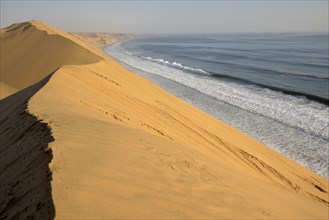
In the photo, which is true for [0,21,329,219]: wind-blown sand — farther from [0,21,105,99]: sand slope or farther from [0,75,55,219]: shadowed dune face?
[0,21,105,99]: sand slope

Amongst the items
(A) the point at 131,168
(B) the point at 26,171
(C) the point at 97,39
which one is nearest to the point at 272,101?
(A) the point at 131,168

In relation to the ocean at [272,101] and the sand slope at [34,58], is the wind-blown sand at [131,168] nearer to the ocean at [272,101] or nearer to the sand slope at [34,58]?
the ocean at [272,101]

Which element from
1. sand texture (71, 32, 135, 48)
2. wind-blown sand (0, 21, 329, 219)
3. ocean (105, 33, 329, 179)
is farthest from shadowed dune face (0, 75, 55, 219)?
sand texture (71, 32, 135, 48)

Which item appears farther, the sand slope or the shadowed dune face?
the sand slope

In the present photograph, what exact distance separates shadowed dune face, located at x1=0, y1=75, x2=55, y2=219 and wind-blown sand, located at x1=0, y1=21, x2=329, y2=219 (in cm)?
2

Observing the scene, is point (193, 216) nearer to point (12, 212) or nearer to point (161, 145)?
point (12, 212)

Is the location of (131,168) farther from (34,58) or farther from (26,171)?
(34,58)

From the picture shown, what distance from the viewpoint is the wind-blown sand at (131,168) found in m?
2.98

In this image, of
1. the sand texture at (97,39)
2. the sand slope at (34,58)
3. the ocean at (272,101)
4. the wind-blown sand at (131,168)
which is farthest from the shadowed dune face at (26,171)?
the sand texture at (97,39)

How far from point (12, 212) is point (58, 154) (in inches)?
36.7

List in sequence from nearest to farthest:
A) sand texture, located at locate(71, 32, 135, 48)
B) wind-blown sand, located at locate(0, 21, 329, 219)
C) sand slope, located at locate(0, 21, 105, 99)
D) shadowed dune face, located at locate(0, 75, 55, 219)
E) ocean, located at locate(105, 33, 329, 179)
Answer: shadowed dune face, located at locate(0, 75, 55, 219), wind-blown sand, located at locate(0, 21, 329, 219), ocean, located at locate(105, 33, 329, 179), sand slope, located at locate(0, 21, 105, 99), sand texture, located at locate(71, 32, 135, 48)

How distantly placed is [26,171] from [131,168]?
4.11 feet

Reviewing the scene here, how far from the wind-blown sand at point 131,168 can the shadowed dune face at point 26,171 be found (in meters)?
0.02

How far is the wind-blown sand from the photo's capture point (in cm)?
298
